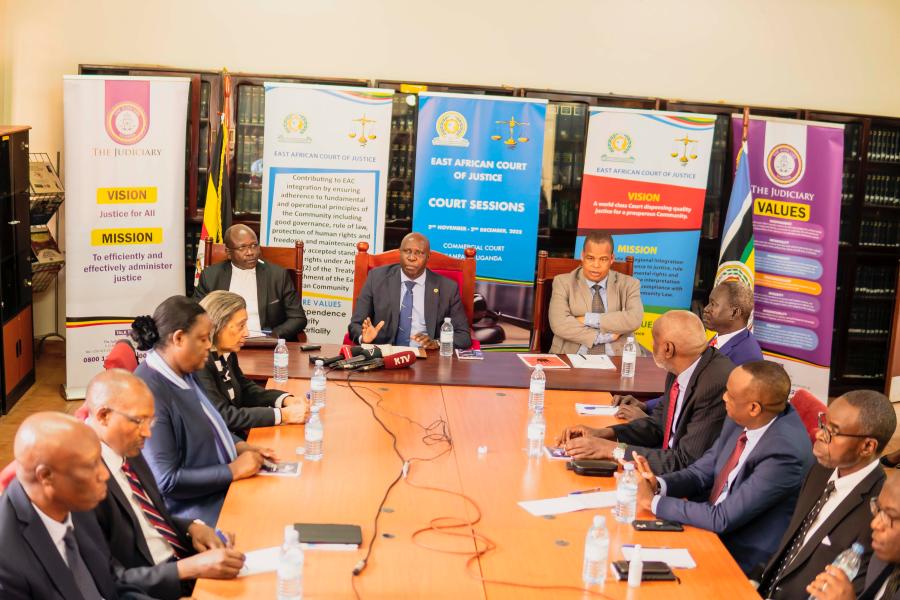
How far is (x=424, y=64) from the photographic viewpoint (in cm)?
826

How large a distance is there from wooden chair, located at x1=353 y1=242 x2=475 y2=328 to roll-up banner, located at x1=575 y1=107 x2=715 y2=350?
1.42m

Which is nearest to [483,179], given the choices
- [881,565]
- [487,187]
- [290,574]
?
[487,187]

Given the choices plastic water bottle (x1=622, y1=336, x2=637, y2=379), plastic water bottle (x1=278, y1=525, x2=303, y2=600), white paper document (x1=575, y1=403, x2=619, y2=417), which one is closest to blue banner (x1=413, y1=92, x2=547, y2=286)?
plastic water bottle (x1=622, y1=336, x2=637, y2=379)

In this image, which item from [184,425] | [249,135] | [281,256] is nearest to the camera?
[184,425]

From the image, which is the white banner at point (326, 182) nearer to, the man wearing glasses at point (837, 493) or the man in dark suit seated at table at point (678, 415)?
the man in dark suit seated at table at point (678, 415)

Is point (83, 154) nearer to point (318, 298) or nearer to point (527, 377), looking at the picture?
point (318, 298)

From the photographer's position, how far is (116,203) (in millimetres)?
7211

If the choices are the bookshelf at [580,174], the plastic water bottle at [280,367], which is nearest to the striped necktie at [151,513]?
the plastic water bottle at [280,367]

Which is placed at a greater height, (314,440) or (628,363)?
(628,363)

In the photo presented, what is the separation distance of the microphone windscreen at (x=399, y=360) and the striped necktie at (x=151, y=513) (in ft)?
6.83

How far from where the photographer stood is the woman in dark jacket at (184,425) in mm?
3771

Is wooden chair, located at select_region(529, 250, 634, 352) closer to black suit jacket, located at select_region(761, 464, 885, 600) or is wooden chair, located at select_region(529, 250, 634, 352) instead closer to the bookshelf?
the bookshelf

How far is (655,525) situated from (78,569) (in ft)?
6.32

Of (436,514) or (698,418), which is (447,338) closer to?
(698,418)
